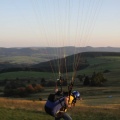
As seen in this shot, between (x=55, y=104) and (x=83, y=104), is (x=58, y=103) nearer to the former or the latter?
(x=55, y=104)

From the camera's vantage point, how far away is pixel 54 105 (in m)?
13.4

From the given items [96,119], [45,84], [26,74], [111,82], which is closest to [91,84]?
[111,82]

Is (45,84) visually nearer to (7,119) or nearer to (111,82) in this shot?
(111,82)

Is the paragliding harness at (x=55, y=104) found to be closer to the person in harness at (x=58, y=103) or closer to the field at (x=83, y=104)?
the person in harness at (x=58, y=103)

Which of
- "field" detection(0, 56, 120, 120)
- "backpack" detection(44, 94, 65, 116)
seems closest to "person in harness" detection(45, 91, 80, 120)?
"backpack" detection(44, 94, 65, 116)

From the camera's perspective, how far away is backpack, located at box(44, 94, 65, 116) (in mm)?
13312

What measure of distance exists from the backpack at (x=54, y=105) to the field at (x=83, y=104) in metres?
8.85

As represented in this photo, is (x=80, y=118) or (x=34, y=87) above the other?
(x=80, y=118)

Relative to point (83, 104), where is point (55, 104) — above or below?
above

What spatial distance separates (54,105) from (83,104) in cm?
3142

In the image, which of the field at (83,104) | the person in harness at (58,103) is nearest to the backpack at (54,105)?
the person in harness at (58,103)

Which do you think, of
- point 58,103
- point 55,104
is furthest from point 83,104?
point 55,104

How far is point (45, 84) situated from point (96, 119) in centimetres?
7845

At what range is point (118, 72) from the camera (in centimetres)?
12419
